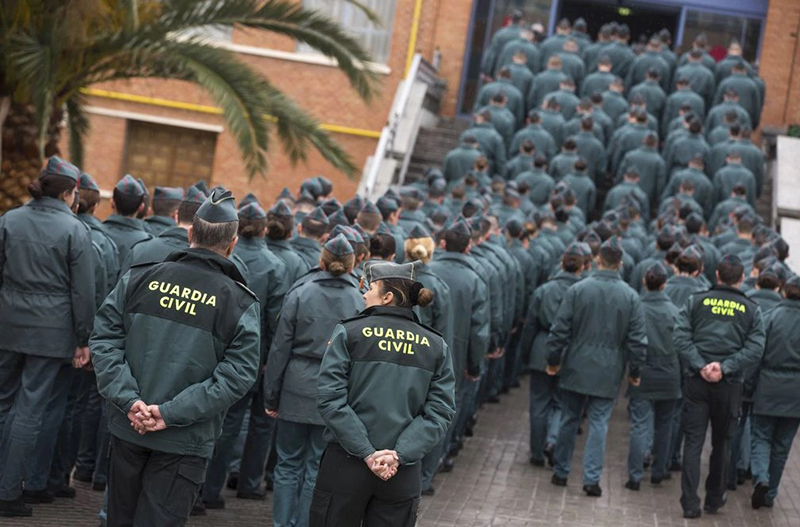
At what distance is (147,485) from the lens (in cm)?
593

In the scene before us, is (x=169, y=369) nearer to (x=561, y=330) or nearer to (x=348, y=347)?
(x=348, y=347)

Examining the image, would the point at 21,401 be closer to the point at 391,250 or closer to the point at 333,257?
the point at 333,257

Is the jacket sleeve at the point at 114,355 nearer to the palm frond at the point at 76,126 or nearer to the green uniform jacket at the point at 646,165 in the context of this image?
the palm frond at the point at 76,126

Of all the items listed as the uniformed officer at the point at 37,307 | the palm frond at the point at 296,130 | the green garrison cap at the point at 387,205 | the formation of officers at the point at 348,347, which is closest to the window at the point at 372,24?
the formation of officers at the point at 348,347

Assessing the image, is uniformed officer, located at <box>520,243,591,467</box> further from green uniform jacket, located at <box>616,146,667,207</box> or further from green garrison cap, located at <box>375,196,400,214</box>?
green uniform jacket, located at <box>616,146,667,207</box>

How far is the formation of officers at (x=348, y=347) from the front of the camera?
6.00 meters

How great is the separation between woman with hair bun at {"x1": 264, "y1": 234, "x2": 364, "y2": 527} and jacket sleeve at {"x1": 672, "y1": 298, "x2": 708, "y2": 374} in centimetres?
328

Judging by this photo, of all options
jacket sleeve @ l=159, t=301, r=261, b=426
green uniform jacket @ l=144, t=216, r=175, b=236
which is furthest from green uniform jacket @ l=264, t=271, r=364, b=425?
jacket sleeve @ l=159, t=301, r=261, b=426

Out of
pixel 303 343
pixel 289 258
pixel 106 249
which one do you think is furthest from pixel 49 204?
pixel 289 258

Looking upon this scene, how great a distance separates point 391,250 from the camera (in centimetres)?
937

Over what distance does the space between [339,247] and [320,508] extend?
7.04 feet

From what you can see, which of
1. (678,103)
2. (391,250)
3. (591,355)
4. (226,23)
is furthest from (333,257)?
(678,103)

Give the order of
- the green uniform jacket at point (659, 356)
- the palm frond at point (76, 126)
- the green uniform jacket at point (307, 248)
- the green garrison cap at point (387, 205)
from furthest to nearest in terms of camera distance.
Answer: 1. the palm frond at point (76, 126)
2. the green garrison cap at point (387, 205)
3. the green uniform jacket at point (659, 356)
4. the green uniform jacket at point (307, 248)

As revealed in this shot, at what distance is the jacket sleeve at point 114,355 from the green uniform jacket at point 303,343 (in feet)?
6.64
